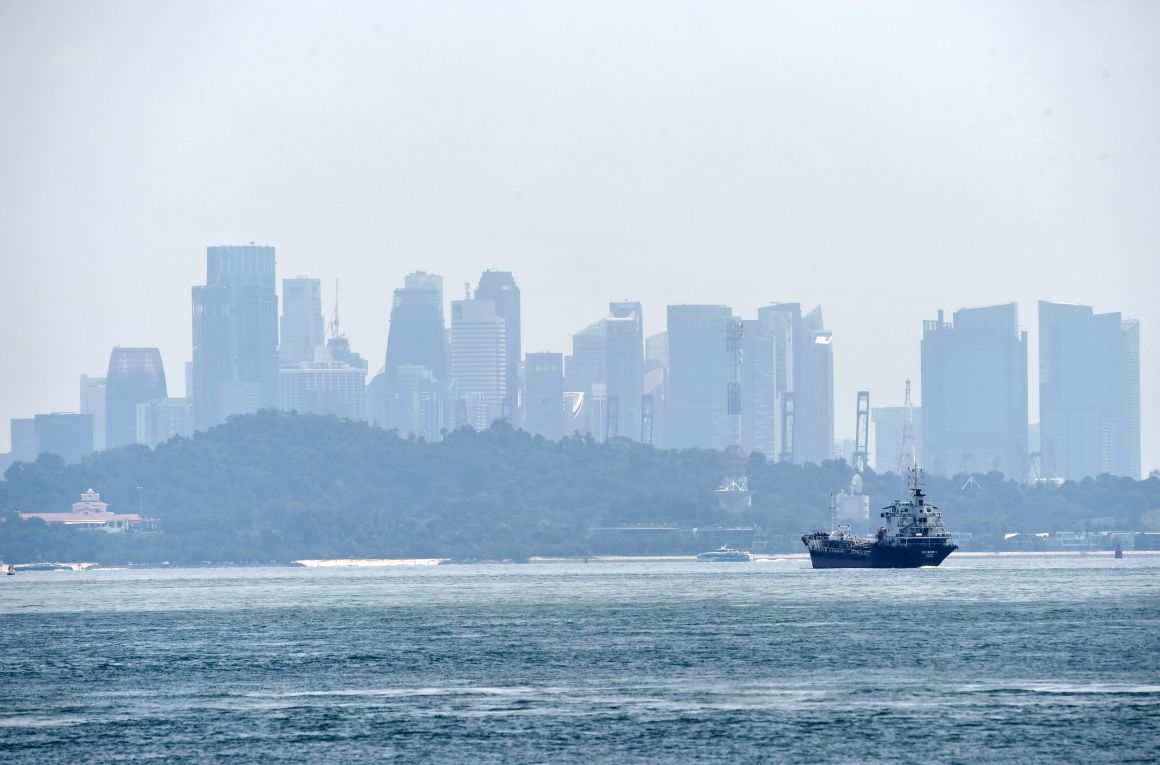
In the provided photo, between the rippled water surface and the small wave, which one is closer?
the rippled water surface

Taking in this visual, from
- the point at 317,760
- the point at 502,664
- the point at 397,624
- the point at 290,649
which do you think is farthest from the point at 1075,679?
the point at 397,624

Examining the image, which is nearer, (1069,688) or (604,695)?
(1069,688)

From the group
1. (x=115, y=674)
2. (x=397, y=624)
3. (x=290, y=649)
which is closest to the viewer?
(x=115, y=674)

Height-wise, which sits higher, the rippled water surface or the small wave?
the small wave

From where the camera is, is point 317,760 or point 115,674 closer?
→ point 317,760

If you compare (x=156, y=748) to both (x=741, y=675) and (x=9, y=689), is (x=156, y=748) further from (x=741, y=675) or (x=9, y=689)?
(x=741, y=675)

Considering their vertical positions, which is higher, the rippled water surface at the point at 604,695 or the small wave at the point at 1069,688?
the small wave at the point at 1069,688

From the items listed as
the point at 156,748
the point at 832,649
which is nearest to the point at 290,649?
the point at 832,649

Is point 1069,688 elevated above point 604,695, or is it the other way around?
point 1069,688

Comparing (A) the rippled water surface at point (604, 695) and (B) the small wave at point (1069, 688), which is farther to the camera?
(B) the small wave at point (1069, 688)

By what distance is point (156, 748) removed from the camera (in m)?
104

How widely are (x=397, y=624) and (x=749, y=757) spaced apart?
333 feet

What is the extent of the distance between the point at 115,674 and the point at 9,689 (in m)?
11.8

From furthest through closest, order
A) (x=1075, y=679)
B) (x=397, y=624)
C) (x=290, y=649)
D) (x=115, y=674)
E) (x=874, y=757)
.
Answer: (x=397, y=624) → (x=290, y=649) → (x=115, y=674) → (x=1075, y=679) → (x=874, y=757)
